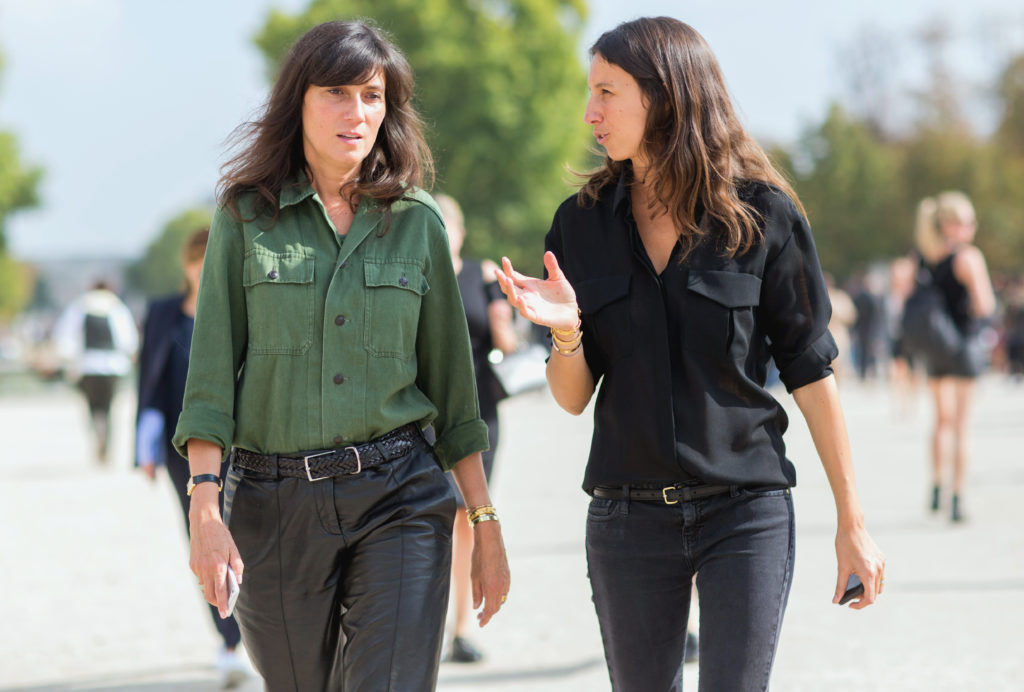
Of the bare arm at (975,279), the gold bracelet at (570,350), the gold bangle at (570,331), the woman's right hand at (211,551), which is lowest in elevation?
the bare arm at (975,279)

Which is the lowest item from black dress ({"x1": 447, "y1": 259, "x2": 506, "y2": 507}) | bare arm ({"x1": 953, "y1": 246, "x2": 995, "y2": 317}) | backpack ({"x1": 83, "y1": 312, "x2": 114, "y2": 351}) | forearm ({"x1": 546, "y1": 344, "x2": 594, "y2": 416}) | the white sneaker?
backpack ({"x1": 83, "y1": 312, "x2": 114, "y2": 351})

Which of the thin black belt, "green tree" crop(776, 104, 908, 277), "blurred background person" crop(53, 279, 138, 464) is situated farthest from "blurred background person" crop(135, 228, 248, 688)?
"green tree" crop(776, 104, 908, 277)

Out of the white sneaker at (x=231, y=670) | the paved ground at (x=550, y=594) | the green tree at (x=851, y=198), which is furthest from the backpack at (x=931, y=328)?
the green tree at (x=851, y=198)

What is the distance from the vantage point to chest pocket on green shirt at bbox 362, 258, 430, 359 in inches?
126

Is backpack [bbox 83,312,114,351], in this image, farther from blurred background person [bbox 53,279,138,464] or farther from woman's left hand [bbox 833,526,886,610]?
woman's left hand [bbox 833,526,886,610]

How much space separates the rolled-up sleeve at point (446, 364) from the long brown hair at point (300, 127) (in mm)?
197

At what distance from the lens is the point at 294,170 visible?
11.1 ft

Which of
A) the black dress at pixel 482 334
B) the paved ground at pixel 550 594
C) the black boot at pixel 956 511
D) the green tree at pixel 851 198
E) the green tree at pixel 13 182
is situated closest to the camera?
the paved ground at pixel 550 594

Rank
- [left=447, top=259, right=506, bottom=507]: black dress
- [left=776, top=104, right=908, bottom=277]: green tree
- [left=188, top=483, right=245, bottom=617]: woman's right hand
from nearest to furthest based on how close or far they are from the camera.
Result: [left=188, top=483, right=245, bottom=617]: woman's right hand
[left=447, top=259, right=506, bottom=507]: black dress
[left=776, top=104, right=908, bottom=277]: green tree

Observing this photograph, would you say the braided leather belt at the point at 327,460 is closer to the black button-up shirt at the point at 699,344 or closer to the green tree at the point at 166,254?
the black button-up shirt at the point at 699,344

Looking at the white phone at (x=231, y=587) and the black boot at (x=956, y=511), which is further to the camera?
the black boot at (x=956, y=511)

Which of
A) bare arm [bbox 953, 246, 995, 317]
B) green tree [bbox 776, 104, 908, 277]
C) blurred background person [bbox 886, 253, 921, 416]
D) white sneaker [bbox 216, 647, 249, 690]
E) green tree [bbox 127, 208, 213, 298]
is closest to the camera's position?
white sneaker [bbox 216, 647, 249, 690]

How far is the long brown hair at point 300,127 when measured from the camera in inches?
129

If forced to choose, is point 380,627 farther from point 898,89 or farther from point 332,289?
point 898,89
